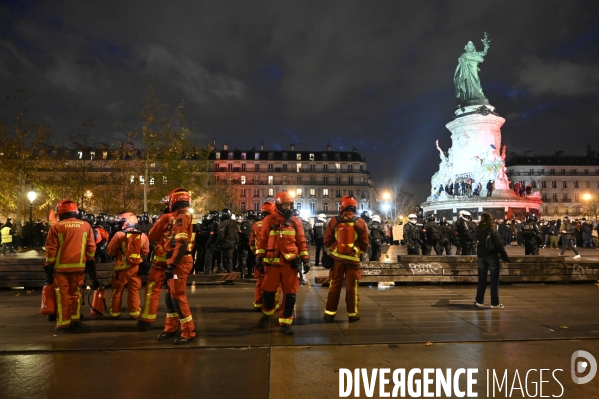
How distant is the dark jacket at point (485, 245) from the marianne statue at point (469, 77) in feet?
116

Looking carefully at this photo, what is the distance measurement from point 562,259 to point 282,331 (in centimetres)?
959

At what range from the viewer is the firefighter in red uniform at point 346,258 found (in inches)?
277

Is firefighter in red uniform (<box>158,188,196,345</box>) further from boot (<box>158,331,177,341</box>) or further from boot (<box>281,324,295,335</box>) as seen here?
boot (<box>281,324,295,335</box>)

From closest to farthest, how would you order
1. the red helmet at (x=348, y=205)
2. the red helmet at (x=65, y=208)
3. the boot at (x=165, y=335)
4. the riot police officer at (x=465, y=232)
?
the boot at (x=165, y=335) < the red helmet at (x=65, y=208) < the red helmet at (x=348, y=205) < the riot police officer at (x=465, y=232)

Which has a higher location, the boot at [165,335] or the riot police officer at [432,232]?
the riot police officer at [432,232]

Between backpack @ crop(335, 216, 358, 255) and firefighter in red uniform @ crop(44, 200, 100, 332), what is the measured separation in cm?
424

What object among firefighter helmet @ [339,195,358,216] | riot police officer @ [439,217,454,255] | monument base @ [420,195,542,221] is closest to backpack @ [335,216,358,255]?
firefighter helmet @ [339,195,358,216]

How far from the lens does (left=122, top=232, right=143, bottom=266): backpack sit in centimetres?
747

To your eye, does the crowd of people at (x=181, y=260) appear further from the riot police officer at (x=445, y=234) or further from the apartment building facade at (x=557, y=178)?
the apartment building facade at (x=557, y=178)

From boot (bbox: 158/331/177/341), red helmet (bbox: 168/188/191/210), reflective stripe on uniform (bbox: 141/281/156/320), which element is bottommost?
boot (bbox: 158/331/177/341)

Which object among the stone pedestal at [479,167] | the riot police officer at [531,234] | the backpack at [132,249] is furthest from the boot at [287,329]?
the stone pedestal at [479,167]

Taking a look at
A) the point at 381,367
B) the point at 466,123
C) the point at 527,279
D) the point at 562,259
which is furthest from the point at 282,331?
the point at 466,123

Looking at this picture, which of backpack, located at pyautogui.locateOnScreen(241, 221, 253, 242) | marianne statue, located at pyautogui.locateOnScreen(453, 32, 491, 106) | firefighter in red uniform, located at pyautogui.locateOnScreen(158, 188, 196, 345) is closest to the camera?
firefighter in red uniform, located at pyautogui.locateOnScreen(158, 188, 196, 345)

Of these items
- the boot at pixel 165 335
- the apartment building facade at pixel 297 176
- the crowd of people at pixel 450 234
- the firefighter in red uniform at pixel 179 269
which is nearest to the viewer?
the firefighter in red uniform at pixel 179 269
